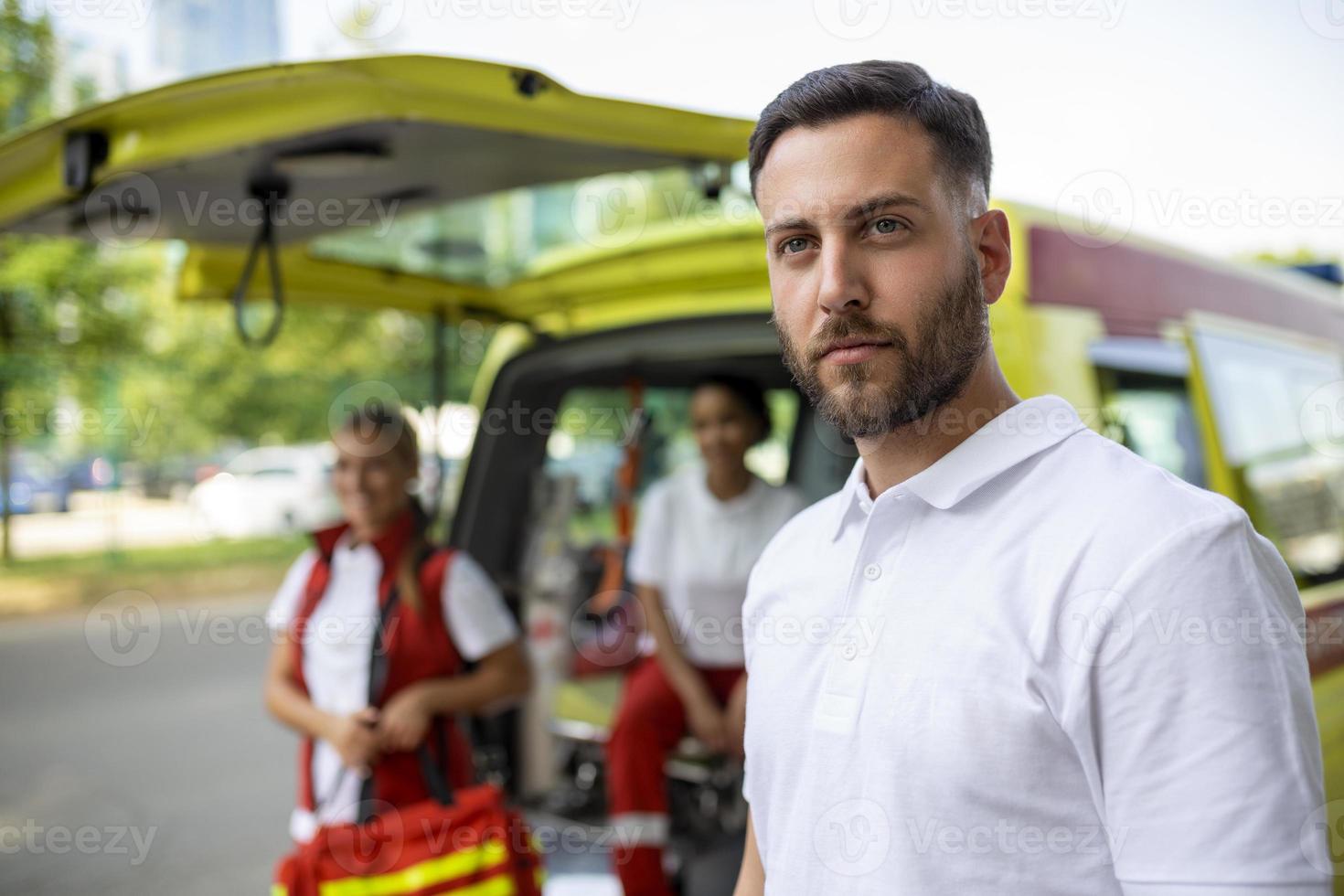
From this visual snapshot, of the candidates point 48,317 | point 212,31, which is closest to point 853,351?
point 212,31

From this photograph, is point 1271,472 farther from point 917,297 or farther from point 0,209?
point 0,209

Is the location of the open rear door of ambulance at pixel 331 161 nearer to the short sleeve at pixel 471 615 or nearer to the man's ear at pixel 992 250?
the short sleeve at pixel 471 615

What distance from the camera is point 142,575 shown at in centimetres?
1426

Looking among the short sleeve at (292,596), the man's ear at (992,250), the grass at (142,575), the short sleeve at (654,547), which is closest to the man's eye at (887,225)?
the man's ear at (992,250)

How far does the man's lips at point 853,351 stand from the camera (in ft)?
3.98

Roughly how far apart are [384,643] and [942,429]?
6.52 ft

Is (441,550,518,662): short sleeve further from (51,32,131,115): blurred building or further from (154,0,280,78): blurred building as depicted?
(51,32,131,115): blurred building

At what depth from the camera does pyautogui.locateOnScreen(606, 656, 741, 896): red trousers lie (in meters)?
3.55

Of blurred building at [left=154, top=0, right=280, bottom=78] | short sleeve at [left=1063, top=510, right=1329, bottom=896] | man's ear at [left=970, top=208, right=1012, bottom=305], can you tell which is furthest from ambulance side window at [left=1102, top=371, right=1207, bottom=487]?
blurred building at [left=154, top=0, right=280, bottom=78]

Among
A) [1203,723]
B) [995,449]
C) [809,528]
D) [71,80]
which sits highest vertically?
[71,80]

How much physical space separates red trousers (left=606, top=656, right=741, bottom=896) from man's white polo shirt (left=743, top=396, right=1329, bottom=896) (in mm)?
2367

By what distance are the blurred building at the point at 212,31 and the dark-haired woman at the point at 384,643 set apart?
1053 millimetres

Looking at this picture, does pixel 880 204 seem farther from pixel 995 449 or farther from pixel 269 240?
pixel 269 240

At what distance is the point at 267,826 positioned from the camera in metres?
5.45
